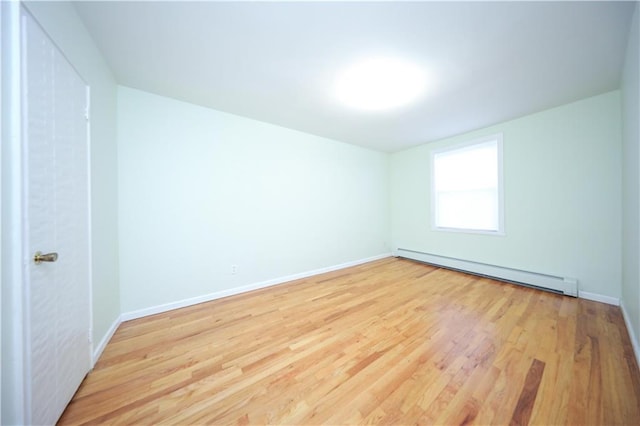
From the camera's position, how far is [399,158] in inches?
191

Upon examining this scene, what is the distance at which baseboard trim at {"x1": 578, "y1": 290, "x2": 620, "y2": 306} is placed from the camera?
2398mm

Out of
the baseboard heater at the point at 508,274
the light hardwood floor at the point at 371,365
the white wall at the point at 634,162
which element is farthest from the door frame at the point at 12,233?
the baseboard heater at the point at 508,274

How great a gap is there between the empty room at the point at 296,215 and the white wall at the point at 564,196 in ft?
0.08

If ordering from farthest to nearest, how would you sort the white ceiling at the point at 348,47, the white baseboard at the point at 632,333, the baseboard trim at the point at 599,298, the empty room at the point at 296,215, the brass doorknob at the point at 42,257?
the baseboard trim at the point at 599,298, the white baseboard at the point at 632,333, the white ceiling at the point at 348,47, the empty room at the point at 296,215, the brass doorknob at the point at 42,257

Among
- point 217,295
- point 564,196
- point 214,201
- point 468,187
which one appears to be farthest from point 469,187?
point 217,295

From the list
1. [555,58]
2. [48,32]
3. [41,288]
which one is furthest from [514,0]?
[41,288]

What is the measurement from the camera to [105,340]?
178 centimetres

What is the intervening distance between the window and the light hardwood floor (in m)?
1.47

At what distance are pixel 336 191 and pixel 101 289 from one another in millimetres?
3442

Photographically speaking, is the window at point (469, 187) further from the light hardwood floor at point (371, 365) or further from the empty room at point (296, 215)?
the light hardwood floor at point (371, 365)

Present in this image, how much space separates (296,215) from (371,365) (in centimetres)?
242

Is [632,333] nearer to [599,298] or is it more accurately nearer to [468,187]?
[599,298]

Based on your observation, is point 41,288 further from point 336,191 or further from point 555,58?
point 555,58

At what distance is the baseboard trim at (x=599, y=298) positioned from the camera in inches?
94.4
